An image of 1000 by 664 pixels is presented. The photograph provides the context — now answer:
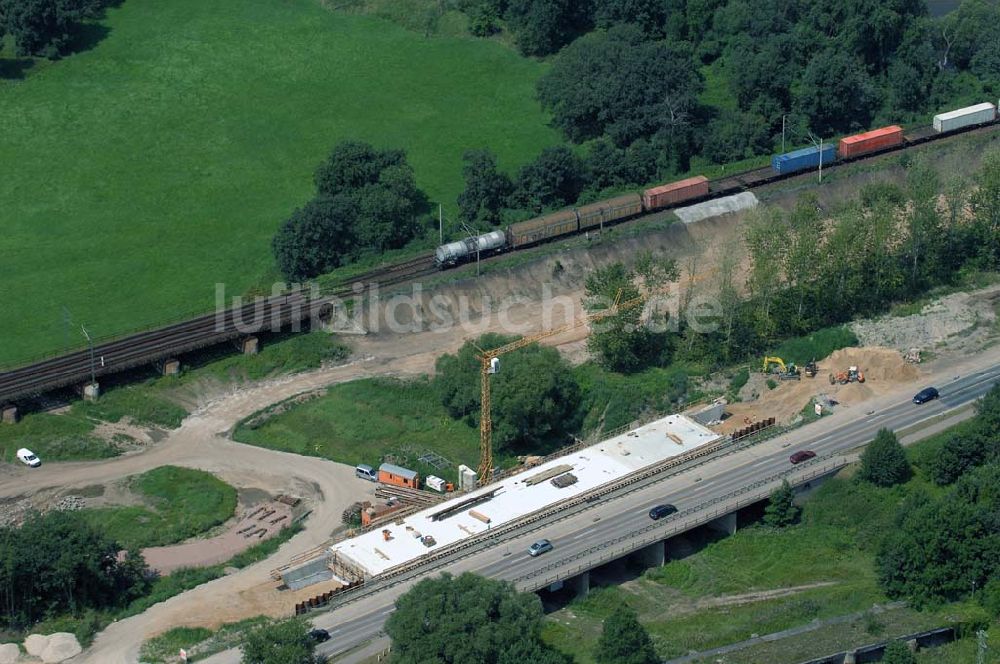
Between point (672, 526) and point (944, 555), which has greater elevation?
point (944, 555)

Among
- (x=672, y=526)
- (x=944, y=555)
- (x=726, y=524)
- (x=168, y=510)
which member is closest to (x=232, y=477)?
(x=168, y=510)

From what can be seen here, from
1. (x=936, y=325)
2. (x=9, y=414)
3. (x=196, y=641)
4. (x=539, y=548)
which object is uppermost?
(x=9, y=414)

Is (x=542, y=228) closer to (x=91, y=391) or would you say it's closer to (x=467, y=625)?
(x=91, y=391)

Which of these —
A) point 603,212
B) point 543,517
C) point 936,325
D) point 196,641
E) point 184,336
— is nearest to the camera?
point 196,641

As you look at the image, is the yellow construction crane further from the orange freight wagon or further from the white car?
the white car

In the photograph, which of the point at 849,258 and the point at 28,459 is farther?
the point at 849,258

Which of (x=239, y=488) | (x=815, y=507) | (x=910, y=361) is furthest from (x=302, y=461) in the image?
(x=910, y=361)

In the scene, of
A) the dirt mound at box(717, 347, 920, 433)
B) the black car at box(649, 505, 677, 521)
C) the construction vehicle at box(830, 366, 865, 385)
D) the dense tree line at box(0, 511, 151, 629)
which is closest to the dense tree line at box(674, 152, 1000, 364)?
the dirt mound at box(717, 347, 920, 433)
